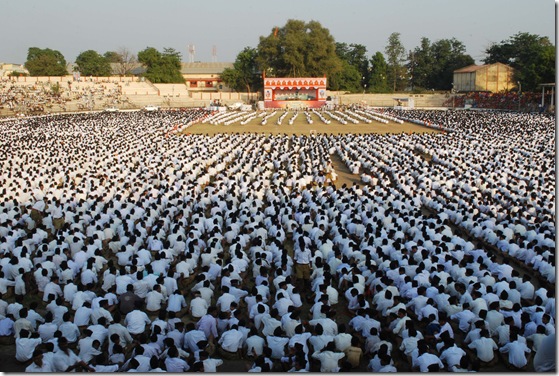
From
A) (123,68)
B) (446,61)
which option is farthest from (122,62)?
(446,61)

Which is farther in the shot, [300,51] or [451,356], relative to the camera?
[300,51]

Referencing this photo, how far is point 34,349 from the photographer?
673 centimetres

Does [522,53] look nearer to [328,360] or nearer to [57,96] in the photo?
[57,96]

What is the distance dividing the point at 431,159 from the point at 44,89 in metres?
50.9

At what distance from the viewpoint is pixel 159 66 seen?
240ft

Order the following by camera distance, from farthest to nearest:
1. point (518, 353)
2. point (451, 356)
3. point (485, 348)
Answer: point (485, 348) < point (518, 353) < point (451, 356)

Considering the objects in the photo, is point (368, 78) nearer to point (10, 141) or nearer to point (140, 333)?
point (10, 141)

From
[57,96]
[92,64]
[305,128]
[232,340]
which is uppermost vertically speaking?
[92,64]

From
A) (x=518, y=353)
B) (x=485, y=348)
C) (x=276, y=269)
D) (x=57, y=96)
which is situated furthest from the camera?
(x=57, y=96)

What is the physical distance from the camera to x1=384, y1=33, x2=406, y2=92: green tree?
81.7 metres

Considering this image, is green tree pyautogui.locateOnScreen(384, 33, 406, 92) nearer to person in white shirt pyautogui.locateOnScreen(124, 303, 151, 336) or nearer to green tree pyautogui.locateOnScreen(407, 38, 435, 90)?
green tree pyautogui.locateOnScreen(407, 38, 435, 90)

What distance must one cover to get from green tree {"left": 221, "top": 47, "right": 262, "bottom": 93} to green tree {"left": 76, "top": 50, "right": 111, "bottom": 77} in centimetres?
1767

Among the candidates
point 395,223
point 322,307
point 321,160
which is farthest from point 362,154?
point 322,307

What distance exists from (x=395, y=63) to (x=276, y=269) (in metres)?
78.8
